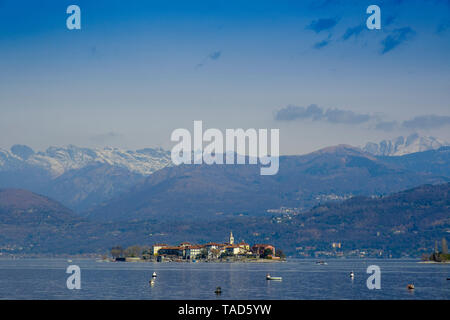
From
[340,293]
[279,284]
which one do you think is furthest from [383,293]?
[279,284]

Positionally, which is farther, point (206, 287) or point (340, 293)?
point (206, 287)

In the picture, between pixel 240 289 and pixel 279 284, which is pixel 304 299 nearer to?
pixel 240 289
